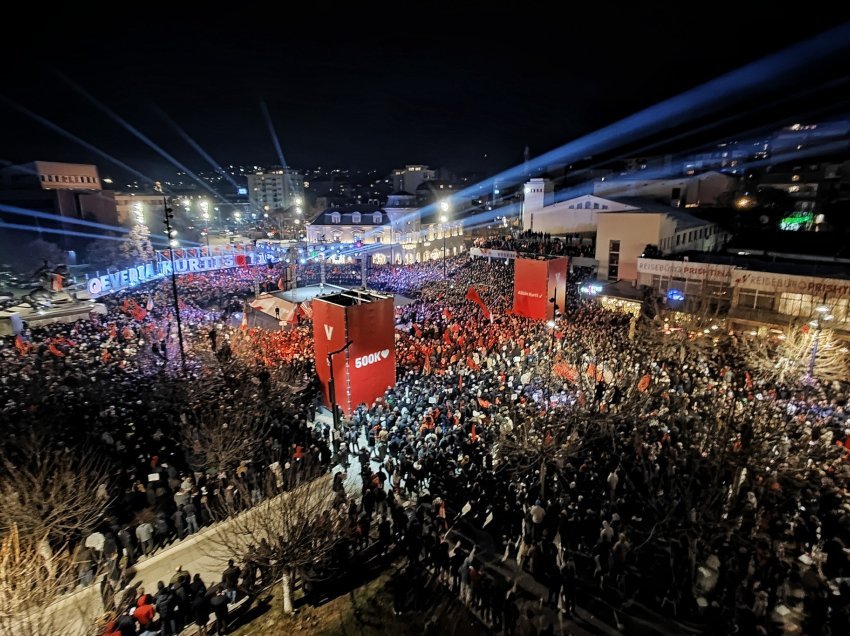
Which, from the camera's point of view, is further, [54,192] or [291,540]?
[54,192]

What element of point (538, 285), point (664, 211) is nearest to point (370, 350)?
point (538, 285)

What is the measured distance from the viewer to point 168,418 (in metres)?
11.7

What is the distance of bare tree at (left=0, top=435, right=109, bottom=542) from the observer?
721 cm

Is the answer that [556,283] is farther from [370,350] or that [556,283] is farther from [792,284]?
[370,350]

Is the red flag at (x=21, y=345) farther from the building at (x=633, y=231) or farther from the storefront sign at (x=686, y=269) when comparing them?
the building at (x=633, y=231)

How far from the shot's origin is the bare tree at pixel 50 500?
7211 mm

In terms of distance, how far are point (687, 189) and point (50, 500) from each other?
40397 millimetres

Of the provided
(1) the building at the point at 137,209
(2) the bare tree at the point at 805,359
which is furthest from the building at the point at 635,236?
(1) the building at the point at 137,209

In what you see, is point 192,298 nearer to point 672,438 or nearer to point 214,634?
point 214,634

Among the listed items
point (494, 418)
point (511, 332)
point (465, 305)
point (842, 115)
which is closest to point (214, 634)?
point (494, 418)

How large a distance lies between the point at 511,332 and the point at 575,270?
12.6 metres

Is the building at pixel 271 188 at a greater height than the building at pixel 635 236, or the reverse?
the building at pixel 271 188

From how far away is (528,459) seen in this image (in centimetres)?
976

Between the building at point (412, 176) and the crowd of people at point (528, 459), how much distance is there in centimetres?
6601
